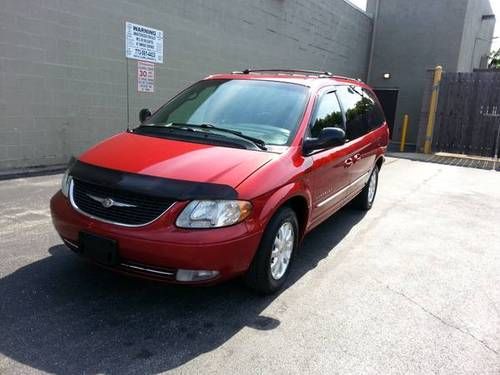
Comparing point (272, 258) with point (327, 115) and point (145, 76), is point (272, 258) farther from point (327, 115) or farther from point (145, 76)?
point (145, 76)

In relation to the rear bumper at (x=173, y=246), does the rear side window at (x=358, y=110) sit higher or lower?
higher

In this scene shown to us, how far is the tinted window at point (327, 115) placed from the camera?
4152mm

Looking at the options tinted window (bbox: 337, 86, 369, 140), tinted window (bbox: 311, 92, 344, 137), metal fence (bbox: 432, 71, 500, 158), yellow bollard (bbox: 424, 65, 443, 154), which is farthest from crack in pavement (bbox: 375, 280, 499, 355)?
yellow bollard (bbox: 424, 65, 443, 154)

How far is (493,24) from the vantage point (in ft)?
78.7

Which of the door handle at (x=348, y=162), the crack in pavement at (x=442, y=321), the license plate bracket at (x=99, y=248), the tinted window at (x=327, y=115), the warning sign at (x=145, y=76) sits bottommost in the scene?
the crack in pavement at (x=442, y=321)

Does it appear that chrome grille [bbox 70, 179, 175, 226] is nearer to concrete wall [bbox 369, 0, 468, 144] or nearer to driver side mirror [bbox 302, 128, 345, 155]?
driver side mirror [bbox 302, 128, 345, 155]

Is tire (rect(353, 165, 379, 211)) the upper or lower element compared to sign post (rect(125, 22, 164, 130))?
lower

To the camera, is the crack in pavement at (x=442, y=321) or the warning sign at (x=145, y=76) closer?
the crack in pavement at (x=442, y=321)

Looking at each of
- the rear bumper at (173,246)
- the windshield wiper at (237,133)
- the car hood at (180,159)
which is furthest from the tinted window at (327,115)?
the rear bumper at (173,246)

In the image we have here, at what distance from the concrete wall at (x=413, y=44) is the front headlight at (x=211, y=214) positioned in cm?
1639

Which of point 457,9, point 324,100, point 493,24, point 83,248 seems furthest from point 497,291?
point 493,24

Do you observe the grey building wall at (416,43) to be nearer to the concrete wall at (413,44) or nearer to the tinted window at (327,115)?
the concrete wall at (413,44)

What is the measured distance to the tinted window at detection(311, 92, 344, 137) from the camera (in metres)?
4.15

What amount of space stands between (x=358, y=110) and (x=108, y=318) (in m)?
3.79
